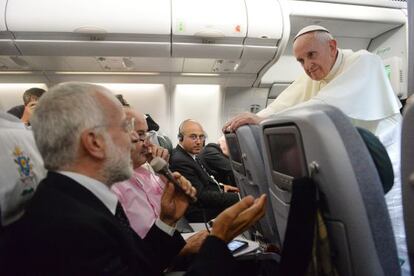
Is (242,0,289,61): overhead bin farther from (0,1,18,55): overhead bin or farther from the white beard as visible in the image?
the white beard

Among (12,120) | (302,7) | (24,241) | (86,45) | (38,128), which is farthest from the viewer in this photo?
(302,7)

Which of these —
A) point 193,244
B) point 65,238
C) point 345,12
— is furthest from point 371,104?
point 345,12

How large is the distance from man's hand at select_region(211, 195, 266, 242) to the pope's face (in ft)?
4.56

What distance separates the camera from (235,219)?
112cm

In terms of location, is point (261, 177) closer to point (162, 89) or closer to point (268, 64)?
point (268, 64)

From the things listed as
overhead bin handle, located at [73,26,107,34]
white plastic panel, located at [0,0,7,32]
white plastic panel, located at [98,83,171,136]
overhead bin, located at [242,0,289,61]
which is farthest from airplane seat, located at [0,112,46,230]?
white plastic panel, located at [98,83,171,136]

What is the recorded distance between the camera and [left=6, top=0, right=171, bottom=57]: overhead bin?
10.3 feet

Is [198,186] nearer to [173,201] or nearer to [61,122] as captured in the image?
[173,201]

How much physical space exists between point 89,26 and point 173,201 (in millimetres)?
2409

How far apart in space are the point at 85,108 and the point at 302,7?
3.42 metres

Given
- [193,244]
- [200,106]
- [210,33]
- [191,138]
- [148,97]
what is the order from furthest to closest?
[200,106] → [148,97] → [191,138] → [210,33] → [193,244]

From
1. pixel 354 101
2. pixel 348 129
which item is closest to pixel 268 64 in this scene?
pixel 354 101

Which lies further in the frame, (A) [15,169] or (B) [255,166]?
(B) [255,166]

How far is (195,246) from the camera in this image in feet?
6.08
